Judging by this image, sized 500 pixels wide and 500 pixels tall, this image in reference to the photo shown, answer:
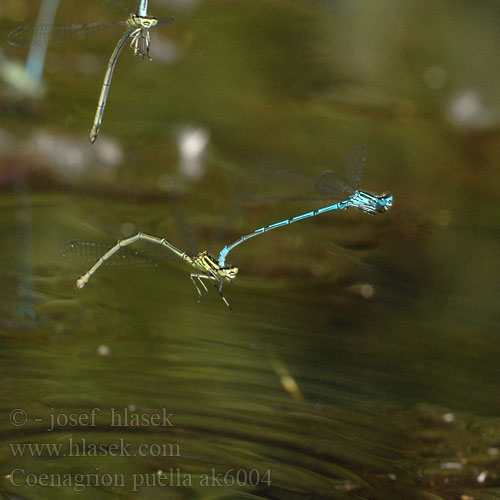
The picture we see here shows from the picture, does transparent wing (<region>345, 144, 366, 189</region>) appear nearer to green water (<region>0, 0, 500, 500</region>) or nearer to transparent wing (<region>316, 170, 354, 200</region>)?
transparent wing (<region>316, 170, 354, 200</region>)

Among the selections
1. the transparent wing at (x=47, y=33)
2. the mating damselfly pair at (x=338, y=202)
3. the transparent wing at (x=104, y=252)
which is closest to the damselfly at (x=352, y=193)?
the mating damselfly pair at (x=338, y=202)

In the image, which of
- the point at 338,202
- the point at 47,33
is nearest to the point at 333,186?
the point at 338,202

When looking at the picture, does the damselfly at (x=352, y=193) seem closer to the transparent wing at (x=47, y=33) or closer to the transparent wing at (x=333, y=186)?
the transparent wing at (x=333, y=186)

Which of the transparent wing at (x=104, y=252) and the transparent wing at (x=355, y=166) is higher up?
the transparent wing at (x=104, y=252)

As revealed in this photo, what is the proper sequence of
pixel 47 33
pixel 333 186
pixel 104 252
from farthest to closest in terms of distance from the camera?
pixel 104 252 → pixel 333 186 → pixel 47 33

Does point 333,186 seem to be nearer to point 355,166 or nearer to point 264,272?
point 355,166

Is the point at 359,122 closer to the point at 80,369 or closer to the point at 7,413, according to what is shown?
the point at 80,369

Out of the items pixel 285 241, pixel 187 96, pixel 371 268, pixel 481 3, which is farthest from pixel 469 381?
pixel 481 3
